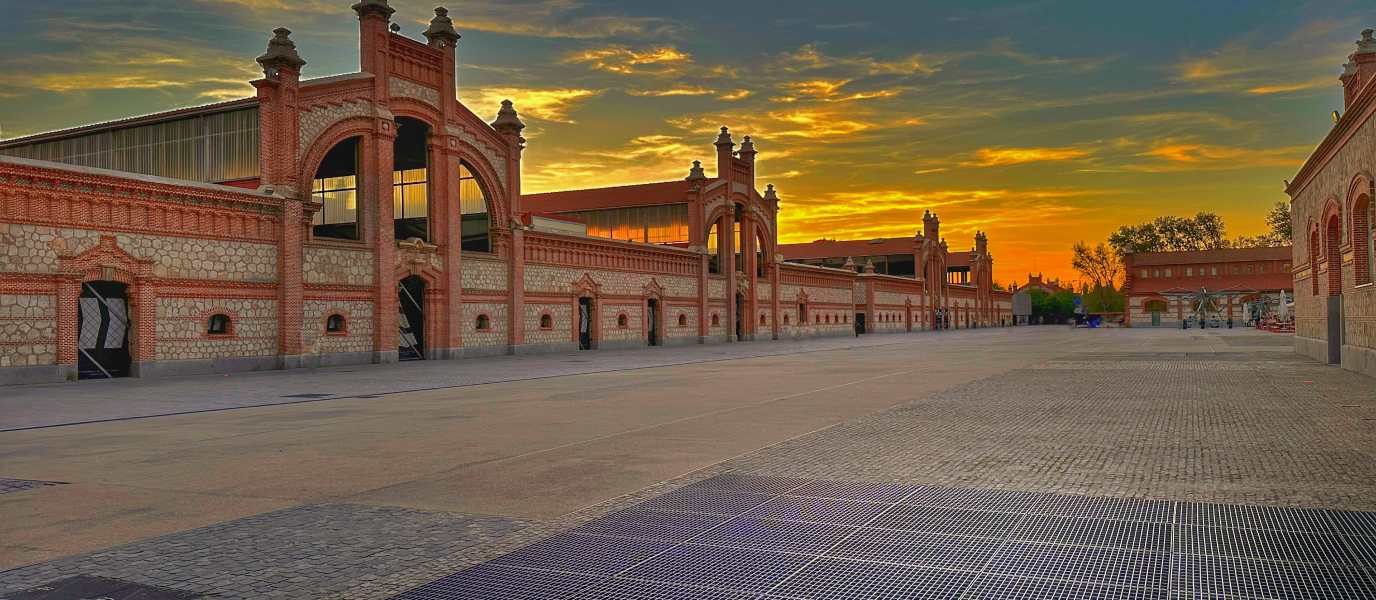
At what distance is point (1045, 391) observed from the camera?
1595 centimetres

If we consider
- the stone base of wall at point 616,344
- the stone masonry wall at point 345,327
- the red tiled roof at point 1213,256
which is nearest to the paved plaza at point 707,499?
the stone masonry wall at point 345,327

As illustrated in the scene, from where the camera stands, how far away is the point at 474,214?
3528 centimetres

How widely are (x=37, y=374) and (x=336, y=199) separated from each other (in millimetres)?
13483

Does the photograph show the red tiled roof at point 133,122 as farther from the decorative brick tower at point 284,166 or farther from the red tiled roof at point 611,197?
the red tiled roof at point 611,197

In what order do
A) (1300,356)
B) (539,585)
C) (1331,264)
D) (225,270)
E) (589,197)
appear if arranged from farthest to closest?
(589,197), (1300,356), (225,270), (1331,264), (539,585)

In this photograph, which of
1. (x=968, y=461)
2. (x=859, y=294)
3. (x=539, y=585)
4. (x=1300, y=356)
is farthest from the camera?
(x=859, y=294)

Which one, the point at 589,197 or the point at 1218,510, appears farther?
the point at 589,197

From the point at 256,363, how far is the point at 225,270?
2.86 metres

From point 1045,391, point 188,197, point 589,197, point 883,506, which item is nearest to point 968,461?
point 883,506

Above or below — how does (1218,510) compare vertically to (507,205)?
below

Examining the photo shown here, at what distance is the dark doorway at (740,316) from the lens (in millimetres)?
54359

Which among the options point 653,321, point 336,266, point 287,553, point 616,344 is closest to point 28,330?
point 336,266

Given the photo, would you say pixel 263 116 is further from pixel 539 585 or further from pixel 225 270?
pixel 539 585

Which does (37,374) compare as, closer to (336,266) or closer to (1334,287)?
(336,266)
